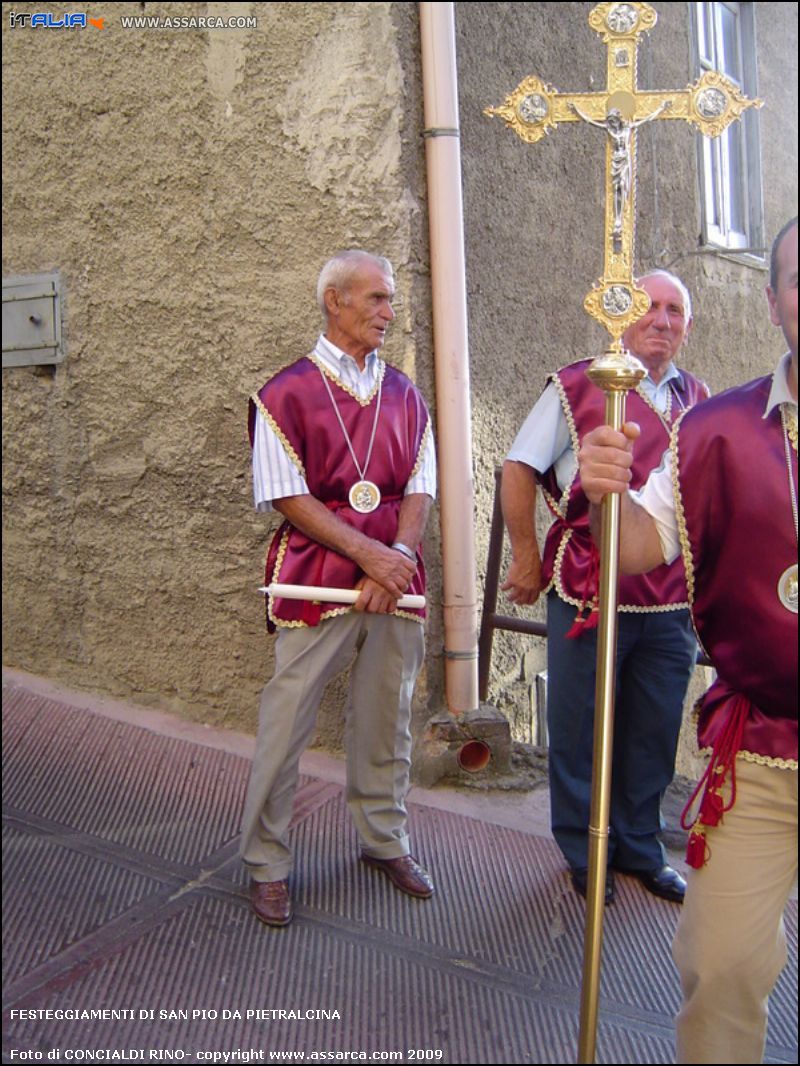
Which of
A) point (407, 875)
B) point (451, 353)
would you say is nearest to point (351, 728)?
point (407, 875)

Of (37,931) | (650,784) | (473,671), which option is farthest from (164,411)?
(650,784)

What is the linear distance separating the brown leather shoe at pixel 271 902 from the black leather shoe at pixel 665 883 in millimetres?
1096

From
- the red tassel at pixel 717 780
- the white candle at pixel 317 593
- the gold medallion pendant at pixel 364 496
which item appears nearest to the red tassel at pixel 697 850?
the red tassel at pixel 717 780

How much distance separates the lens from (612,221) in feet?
6.40

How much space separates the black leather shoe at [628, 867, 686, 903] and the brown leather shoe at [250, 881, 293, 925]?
110 centimetres

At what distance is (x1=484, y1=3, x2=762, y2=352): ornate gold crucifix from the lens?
76.4 inches

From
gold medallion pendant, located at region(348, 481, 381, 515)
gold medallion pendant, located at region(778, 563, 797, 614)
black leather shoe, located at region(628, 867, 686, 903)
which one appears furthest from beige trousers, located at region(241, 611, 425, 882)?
gold medallion pendant, located at region(778, 563, 797, 614)

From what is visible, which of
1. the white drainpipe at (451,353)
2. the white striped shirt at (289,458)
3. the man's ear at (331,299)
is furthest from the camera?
the white drainpipe at (451,353)

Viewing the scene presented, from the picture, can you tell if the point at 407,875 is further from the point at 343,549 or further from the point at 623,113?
the point at 623,113

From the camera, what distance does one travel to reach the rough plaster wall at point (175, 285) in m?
3.86

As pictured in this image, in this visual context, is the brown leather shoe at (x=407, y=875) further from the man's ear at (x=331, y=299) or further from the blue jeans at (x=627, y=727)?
the man's ear at (x=331, y=299)

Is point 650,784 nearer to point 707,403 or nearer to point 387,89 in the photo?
point 707,403

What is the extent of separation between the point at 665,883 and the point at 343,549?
143 centimetres

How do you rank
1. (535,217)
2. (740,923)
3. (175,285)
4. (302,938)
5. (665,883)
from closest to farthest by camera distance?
(740,923), (302,938), (665,883), (175,285), (535,217)
